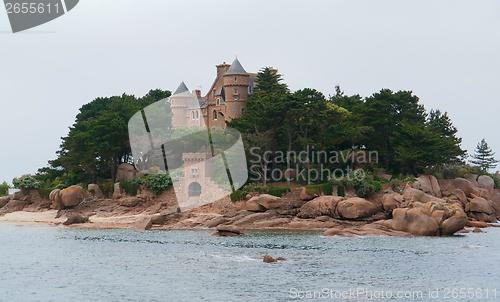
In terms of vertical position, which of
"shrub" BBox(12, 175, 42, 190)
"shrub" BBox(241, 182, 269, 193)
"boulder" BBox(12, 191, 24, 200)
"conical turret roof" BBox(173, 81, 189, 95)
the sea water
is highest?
"conical turret roof" BBox(173, 81, 189, 95)

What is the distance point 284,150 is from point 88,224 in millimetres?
23388

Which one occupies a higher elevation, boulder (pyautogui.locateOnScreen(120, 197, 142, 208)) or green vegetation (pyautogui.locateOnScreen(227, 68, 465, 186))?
green vegetation (pyautogui.locateOnScreen(227, 68, 465, 186))

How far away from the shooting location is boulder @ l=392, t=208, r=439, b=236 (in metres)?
45.7

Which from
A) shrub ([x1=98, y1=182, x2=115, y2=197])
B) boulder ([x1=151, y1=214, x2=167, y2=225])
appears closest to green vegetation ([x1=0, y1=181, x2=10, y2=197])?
shrub ([x1=98, y1=182, x2=115, y2=197])

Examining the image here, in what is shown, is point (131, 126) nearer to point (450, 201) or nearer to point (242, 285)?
point (450, 201)

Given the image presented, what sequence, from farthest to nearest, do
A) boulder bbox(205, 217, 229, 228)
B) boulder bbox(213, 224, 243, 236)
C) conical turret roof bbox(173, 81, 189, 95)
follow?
conical turret roof bbox(173, 81, 189, 95) < boulder bbox(205, 217, 229, 228) < boulder bbox(213, 224, 243, 236)

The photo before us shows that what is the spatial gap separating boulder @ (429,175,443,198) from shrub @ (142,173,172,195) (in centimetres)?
2974

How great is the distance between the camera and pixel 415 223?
152 feet

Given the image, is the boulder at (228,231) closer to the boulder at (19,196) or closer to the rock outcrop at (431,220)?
the rock outcrop at (431,220)

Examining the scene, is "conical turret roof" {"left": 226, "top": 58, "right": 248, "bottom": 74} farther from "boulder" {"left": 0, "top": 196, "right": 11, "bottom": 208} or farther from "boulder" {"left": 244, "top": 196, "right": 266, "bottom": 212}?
"boulder" {"left": 0, "top": 196, "right": 11, "bottom": 208}

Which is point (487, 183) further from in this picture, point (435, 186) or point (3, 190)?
point (3, 190)

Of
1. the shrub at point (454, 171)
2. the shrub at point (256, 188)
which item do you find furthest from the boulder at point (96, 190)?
the shrub at point (454, 171)

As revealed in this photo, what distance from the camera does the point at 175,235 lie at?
4950cm

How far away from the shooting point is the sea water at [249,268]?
89.9 feet
